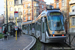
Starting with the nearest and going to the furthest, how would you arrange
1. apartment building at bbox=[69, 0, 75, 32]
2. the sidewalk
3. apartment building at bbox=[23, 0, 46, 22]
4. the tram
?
the sidewalk → the tram → apartment building at bbox=[69, 0, 75, 32] → apartment building at bbox=[23, 0, 46, 22]

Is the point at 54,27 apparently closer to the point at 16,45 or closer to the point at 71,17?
the point at 16,45

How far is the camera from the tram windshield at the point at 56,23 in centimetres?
1155

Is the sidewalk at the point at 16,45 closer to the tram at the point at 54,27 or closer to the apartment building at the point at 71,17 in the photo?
the tram at the point at 54,27

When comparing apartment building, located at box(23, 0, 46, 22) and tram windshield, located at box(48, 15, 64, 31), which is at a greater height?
apartment building, located at box(23, 0, 46, 22)

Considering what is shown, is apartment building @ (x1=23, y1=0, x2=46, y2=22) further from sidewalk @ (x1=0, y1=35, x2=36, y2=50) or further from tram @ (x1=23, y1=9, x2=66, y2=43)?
tram @ (x1=23, y1=9, x2=66, y2=43)

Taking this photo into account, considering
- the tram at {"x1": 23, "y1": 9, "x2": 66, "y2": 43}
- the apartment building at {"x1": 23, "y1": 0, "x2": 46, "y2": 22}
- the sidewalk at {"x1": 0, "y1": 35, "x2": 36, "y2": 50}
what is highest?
the apartment building at {"x1": 23, "y1": 0, "x2": 46, "y2": 22}

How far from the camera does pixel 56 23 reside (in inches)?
455

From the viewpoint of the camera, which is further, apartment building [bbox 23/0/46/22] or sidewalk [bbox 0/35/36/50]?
apartment building [bbox 23/0/46/22]

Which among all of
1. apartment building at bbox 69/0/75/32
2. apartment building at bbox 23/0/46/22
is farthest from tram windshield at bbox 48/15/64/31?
apartment building at bbox 23/0/46/22

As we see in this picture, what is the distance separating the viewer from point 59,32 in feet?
37.6

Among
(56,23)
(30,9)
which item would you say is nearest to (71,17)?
(56,23)

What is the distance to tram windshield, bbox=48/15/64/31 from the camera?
1155cm

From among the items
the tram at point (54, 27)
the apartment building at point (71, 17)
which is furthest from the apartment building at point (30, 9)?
the tram at point (54, 27)

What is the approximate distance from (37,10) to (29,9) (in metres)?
3.54
